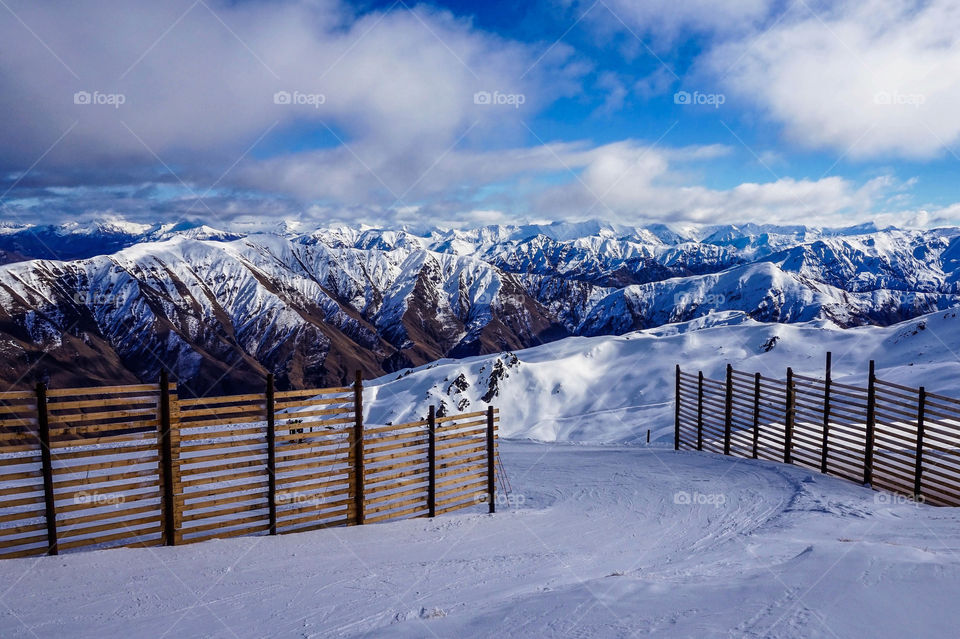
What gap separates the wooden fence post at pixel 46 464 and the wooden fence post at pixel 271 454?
2.61 metres

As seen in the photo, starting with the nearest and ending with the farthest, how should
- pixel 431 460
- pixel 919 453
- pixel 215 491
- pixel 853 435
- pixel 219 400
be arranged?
pixel 219 400 < pixel 215 491 < pixel 431 460 < pixel 919 453 < pixel 853 435

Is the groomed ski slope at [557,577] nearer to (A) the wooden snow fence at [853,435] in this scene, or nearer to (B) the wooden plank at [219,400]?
(A) the wooden snow fence at [853,435]

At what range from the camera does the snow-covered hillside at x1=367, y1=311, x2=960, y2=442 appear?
4028 centimetres

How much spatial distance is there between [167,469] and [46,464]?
1.37 metres

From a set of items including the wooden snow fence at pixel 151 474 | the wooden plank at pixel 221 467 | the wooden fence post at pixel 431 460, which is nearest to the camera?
the wooden snow fence at pixel 151 474

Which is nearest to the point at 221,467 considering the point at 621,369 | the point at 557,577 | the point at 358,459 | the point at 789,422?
the point at 358,459

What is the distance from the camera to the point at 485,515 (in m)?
10.1

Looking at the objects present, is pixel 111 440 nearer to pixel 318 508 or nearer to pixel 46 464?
pixel 46 464

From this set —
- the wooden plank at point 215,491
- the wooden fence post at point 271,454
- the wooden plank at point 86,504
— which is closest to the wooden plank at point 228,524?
the wooden fence post at point 271,454

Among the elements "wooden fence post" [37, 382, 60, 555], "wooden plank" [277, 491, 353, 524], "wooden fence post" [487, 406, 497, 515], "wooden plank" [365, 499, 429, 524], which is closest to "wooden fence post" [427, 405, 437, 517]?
"wooden plank" [365, 499, 429, 524]

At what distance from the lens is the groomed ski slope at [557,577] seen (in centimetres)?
438

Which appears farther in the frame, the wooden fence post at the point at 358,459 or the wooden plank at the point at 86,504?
the wooden fence post at the point at 358,459

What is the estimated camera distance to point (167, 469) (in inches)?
301

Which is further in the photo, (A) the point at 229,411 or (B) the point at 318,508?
(B) the point at 318,508
